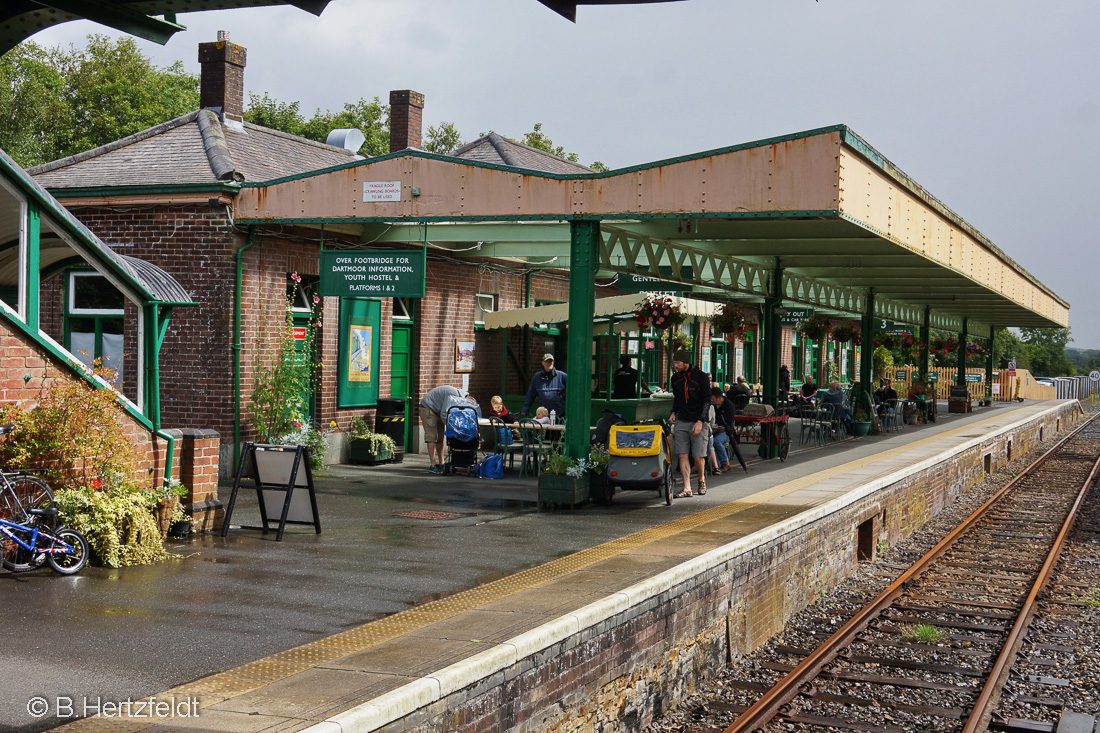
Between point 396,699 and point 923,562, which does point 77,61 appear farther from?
point 396,699

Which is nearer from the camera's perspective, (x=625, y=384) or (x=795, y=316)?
(x=625, y=384)

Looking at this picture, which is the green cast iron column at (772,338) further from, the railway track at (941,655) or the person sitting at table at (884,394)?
the person sitting at table at (884,394)

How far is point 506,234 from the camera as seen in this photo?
15.0 m

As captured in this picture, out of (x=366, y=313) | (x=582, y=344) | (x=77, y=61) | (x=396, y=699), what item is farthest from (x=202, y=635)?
(x=77, y=61)

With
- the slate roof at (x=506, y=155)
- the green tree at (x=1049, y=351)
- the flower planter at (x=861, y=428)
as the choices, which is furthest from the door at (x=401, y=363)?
the green tree at (x=1049, y=351)

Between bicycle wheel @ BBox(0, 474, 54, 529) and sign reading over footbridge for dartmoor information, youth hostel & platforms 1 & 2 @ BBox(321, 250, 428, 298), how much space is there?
223 inches

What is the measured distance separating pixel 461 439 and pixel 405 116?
29.1 ft

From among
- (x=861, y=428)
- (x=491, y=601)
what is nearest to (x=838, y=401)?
(x=861, y=428)

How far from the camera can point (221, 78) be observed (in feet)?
58.5

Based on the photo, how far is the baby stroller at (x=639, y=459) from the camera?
36.6 ft

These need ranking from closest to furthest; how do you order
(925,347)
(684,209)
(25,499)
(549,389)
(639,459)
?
(25,499) < (684,209) < (639,459) < (549,389) < (925,347)

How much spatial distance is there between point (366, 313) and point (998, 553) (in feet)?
30.3

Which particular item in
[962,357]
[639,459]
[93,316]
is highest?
[962,357]

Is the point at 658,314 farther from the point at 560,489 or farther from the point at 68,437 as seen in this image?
the point at 68,437
